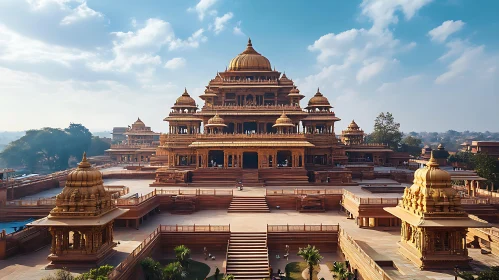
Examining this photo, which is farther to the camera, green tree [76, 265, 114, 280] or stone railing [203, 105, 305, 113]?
stone railing [203, 105, 305, 113]

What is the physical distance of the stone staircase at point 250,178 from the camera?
109 ft

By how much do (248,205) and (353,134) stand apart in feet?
113

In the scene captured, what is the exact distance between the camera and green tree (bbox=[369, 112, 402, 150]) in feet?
228

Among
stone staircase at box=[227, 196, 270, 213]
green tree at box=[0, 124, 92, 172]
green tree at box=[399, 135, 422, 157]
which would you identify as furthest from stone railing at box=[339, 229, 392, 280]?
green tree at box=[0, 124, 92, 172]

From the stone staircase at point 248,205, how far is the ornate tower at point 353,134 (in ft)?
109

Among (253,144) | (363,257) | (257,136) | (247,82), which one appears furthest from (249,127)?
(363,257)

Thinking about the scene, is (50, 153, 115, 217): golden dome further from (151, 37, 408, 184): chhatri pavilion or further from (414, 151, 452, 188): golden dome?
(151, 37, 408, 184): chhatri pavilion

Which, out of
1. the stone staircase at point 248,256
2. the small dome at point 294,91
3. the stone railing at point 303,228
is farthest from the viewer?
the small dome at point 294,91

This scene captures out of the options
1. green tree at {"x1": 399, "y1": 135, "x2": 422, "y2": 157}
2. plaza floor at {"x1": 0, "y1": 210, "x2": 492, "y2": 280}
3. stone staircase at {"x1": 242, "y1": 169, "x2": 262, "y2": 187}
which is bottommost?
plaza floor at {"x1": 0, "y1": 210, "x2": 492, "y2": 280}

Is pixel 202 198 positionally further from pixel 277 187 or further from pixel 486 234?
pixel 486 234

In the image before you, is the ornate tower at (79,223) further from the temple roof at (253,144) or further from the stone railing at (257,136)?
the stone railing at (257,136)

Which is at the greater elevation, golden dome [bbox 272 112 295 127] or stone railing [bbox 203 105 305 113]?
stone railing [bbox 203 105 305 113]

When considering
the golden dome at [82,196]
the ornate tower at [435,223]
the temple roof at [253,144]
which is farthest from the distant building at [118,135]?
the ornate tower at [435,223]

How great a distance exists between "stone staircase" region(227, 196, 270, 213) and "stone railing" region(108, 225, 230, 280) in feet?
16.9
